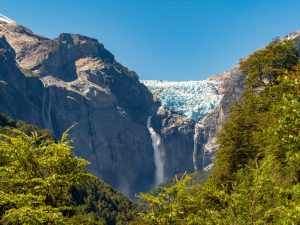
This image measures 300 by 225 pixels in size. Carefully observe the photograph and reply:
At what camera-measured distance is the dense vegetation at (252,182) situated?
43.0ft

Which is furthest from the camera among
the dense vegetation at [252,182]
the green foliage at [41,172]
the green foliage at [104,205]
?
the green foliage at [104,205]

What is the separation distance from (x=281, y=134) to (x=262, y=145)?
126 feet

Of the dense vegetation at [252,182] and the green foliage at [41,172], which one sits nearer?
the dense vegetation at [252,182]

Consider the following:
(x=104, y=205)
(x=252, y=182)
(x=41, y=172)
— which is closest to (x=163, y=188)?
(x=252, y=182)

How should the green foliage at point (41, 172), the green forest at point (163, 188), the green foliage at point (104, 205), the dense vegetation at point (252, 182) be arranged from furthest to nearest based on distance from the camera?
the green foliage at point (104, 205) → the green foliage at point (41, 172) → the green forest at point (163, 188) → the dense vegetation at point (252, 182)

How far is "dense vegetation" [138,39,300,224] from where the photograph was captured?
13.1 metres

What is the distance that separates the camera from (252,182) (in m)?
27.6

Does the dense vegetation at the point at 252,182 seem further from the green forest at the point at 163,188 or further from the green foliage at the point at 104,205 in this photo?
the green foliage at the point at 104,205

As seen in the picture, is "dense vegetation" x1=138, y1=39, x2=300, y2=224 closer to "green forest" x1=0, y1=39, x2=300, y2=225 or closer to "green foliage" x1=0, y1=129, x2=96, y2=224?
"green forest" x1=0, y1=39, x2=300, y2=225

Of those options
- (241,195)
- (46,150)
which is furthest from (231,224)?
(46,150)

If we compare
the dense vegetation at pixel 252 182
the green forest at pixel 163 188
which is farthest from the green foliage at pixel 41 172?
the dense vegetation at pixel 252 182

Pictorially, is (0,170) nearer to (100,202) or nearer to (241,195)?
(241,195)

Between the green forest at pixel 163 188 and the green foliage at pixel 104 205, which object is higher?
the green foliage at pixel 104 205

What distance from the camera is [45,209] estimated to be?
18922mm
